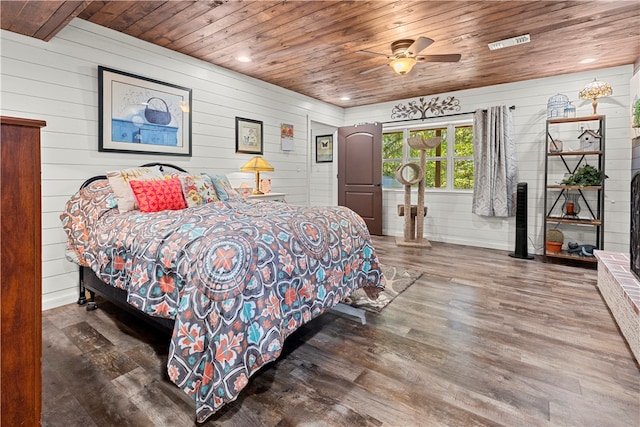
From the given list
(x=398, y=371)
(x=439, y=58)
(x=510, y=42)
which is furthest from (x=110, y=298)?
(x=510, y=42)

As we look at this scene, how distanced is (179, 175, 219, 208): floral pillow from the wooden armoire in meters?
1.84

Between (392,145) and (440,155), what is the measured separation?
897 mm

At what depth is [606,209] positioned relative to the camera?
412cm

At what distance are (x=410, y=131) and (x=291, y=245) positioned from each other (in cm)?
462

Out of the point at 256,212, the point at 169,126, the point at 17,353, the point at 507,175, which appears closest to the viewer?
the point at 17,353

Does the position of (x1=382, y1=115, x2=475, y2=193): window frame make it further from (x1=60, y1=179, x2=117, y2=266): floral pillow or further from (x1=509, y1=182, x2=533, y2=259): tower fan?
(x1=60, y1=179, x2=117, y2=266): floral pillow

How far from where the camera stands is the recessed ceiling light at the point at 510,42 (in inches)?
122

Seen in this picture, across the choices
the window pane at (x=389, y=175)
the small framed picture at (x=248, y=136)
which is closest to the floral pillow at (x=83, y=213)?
the small framed picture at (x=248, y=136)

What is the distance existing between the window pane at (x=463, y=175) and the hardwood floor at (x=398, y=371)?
2757 mm

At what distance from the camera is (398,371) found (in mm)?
1779

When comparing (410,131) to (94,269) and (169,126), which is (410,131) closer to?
(169,126)

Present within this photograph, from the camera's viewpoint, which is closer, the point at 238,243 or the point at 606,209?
the point at 238,243

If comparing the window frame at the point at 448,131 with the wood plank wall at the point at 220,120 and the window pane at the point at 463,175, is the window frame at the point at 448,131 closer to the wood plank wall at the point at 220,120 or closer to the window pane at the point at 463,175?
the window pane at the point at 463,175

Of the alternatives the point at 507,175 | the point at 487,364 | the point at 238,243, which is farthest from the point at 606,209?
the point at 238,243
